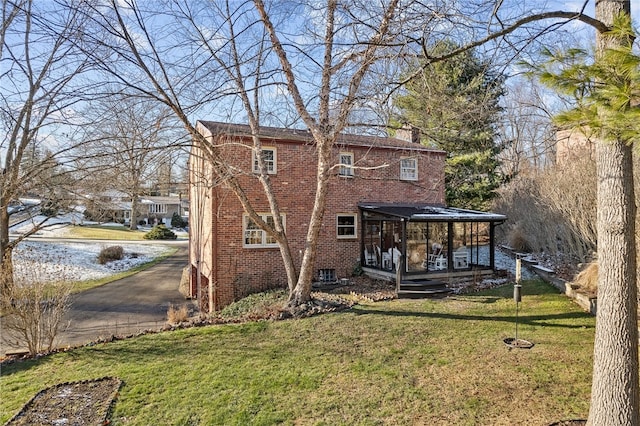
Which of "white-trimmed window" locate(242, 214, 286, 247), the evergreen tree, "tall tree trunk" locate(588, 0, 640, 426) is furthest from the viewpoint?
"white-trimmed window" locate(242, 214, 286, 247)

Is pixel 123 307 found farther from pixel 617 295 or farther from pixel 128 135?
pixel 617 295

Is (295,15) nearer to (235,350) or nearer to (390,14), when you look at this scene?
(390,14)

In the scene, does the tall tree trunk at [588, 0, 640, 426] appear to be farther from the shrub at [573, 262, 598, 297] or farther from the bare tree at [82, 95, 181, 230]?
the bare tree at [82, 95, 181, 230]

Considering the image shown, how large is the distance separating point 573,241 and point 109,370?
15.4 metres

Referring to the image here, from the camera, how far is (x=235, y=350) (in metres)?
7.26

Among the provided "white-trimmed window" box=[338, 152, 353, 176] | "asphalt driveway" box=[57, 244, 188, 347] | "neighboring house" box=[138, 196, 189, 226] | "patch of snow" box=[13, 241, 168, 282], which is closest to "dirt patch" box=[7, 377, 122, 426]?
"asphalt driveway" box=[57, 244, 188, 347]

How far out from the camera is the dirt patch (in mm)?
4895

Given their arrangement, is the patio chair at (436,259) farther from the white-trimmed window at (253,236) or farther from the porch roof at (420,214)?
the white-trimmed window at (253,236)

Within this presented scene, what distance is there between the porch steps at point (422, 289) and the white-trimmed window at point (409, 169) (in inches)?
210

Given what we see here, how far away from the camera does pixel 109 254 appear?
976 inches

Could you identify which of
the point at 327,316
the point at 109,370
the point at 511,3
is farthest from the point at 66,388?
the point at 511,3

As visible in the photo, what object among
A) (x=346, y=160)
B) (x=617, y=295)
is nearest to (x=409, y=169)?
(x=346, y=160)

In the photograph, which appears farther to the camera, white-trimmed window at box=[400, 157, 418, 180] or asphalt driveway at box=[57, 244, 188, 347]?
white-trimmed window at box=[400, 157, 418, 180]

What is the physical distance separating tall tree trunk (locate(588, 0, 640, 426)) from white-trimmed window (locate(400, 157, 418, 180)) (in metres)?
12.7
